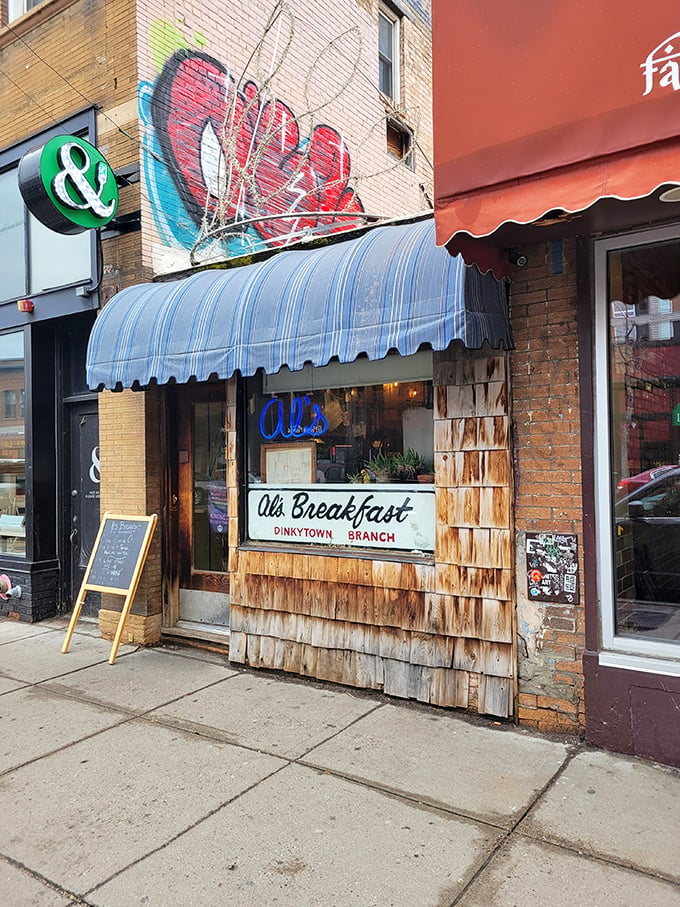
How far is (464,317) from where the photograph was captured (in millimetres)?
4051

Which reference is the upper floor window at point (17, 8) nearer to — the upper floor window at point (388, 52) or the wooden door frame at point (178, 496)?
the upper floor window at point (388, 52)

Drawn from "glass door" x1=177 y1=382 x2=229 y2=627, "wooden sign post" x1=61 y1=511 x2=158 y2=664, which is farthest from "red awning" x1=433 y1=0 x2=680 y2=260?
"wooden sign post" x1=61 y1=511 x2=158 y2=664

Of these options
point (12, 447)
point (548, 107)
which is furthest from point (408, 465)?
point (12, 447)

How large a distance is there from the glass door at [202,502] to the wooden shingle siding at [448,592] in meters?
1.49

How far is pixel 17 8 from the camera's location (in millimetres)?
8461

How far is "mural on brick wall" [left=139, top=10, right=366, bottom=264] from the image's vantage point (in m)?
7.02

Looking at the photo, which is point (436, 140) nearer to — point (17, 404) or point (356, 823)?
point (356, 823)

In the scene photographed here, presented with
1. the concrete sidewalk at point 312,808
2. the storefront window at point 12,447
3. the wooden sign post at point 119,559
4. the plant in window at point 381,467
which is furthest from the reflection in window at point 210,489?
the storefront window at point 12,447

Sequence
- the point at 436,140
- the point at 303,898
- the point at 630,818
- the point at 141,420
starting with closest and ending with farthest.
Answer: the point at 303,898 → the point at 630,818 → the point at 436,140 → the point at 141,420

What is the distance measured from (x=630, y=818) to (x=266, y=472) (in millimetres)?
3649

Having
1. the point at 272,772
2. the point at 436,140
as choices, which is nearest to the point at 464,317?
the point at 436,140

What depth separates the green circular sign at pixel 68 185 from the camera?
20.6ft

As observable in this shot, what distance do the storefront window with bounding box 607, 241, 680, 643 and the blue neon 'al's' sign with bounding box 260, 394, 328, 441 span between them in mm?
2319

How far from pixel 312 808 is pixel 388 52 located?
11.5 metres
